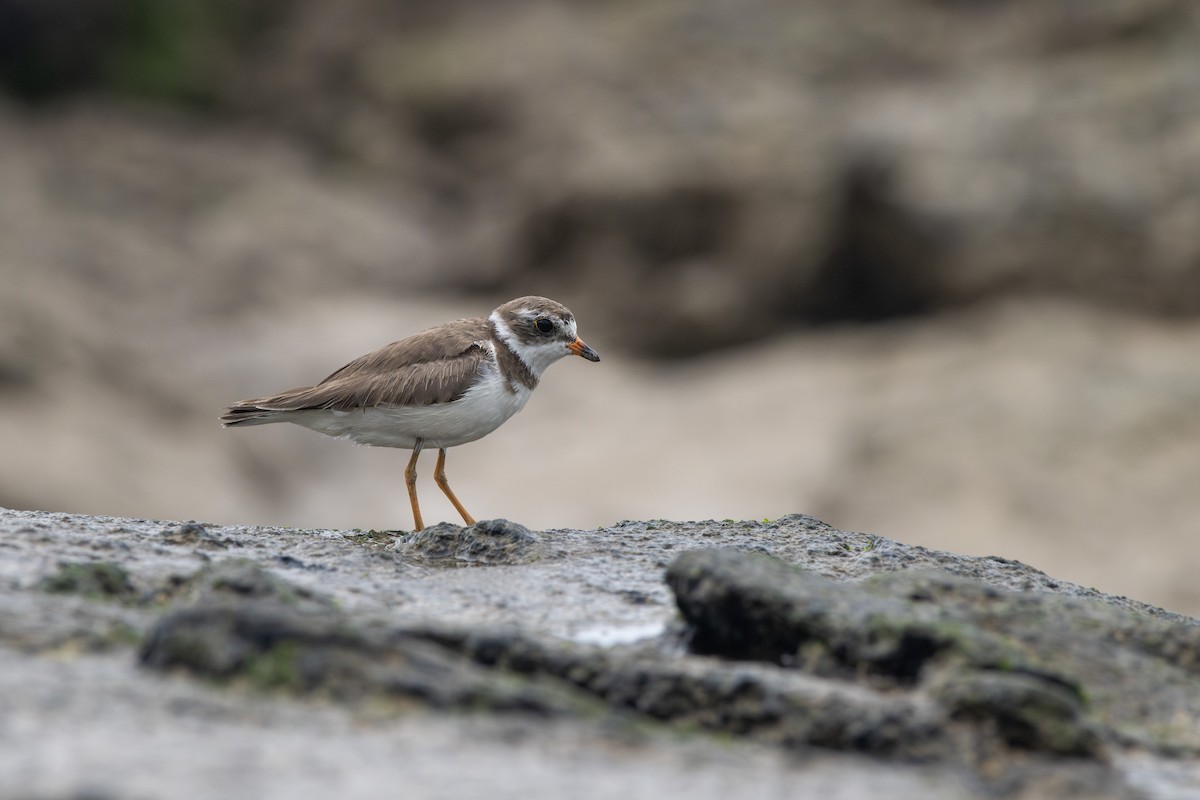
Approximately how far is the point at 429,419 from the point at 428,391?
165mm

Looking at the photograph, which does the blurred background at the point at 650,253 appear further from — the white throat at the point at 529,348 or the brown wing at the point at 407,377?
the brown wing at the point at 407,377

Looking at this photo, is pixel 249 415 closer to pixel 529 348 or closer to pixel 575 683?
pixel 529 348

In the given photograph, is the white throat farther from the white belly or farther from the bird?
the white belly

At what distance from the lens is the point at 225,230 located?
24.6m

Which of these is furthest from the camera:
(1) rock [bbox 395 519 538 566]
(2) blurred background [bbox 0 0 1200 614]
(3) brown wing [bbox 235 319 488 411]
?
(2) blurred background [bbox 0 0 1200 614]

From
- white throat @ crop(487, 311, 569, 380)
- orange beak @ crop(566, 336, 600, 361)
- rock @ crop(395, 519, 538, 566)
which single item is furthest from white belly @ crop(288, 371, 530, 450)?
rock @ crop(395, 519, 538, 566)

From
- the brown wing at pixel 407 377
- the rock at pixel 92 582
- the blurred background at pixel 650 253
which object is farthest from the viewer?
the blurred background at pixel 650 253

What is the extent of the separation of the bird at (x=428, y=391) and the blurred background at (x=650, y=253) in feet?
32.5

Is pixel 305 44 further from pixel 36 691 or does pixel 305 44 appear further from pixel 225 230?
pixel 36 691

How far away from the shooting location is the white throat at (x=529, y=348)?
27.6 feet

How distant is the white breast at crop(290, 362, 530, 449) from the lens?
309 inches

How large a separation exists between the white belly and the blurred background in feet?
32.6

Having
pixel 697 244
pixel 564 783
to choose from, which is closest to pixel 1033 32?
pixel 697 244

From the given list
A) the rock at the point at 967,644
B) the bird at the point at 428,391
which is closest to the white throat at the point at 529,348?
the bird at the point at 428,391
